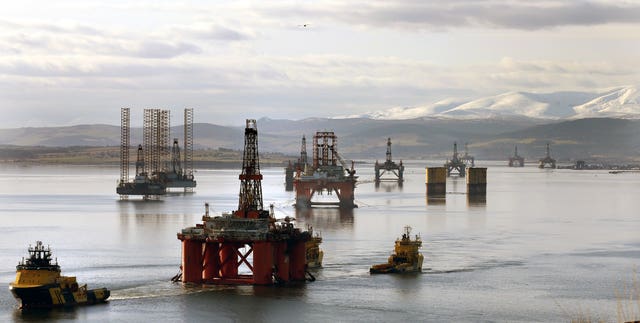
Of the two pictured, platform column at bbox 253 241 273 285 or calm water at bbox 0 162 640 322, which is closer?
calm water at bbox 0 162 640 322

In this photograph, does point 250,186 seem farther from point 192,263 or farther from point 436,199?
point 436,199

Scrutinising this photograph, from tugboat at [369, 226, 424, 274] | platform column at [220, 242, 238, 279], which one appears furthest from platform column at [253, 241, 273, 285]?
tugboat at [369, 226, 424, 274]

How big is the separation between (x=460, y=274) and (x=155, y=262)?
17.6 meters

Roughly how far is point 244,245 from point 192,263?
2.61 metres

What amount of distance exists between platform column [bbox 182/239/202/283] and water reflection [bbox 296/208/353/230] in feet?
133

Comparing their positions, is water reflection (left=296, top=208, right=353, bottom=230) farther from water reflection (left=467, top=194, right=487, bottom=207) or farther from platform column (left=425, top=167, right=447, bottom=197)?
platform column (left=425, top=167, right=447, bottom=197)

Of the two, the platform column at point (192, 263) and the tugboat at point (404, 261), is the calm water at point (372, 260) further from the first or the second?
the tugboat at point (404, 261)

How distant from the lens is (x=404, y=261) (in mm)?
65500

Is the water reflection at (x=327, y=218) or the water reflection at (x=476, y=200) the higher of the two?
the water reflection at (x=476, y=200)

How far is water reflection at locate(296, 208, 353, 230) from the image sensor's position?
329 ft

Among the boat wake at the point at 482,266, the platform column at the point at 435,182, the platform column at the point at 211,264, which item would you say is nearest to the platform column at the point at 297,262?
the platform column at the point at 211,264

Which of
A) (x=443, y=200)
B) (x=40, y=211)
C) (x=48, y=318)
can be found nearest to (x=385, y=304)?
(x=48, y=318)

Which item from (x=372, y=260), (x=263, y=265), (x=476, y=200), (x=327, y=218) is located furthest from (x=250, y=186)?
(x=476, y=200)

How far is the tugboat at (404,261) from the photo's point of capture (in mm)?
64812
